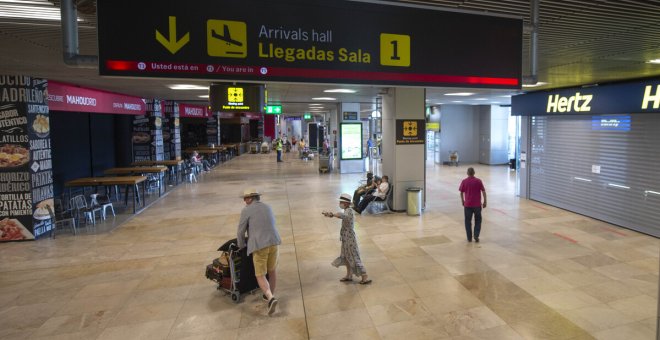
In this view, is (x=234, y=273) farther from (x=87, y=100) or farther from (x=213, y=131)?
(x=213, y=131)

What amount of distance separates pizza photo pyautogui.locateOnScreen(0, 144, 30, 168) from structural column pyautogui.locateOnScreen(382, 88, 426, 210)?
8.53 metres

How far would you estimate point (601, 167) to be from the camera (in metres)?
10.1

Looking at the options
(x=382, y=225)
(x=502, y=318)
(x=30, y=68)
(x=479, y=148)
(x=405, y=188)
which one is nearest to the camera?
(x=502, y=318)

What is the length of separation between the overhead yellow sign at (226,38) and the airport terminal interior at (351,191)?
0.4 inches

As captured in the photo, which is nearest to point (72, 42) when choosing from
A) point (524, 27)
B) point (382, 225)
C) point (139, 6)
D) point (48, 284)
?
point (139, 6)

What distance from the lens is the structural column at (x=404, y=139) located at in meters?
10.7

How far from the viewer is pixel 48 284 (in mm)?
6289

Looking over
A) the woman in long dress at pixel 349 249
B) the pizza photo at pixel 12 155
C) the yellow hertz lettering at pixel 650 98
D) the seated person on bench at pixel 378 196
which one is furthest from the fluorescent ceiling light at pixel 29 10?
the yellow hertz lettering at pixel 650 98

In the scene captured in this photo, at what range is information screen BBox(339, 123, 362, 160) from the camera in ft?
62.6

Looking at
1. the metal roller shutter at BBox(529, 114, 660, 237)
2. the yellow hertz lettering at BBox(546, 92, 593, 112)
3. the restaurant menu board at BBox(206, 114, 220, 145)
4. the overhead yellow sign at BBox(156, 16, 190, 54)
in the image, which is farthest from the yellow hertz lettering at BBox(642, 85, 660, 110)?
the restaurant menu board at BBox(206, 114, 220, 145)

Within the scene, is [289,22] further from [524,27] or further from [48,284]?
[48,284]

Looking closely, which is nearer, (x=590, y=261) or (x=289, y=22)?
(x=289, y=22)

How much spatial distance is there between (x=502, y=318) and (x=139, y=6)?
16.4ft

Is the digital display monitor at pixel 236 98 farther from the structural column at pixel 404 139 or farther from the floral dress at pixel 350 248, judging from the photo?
the structural column at pixel 404 139
